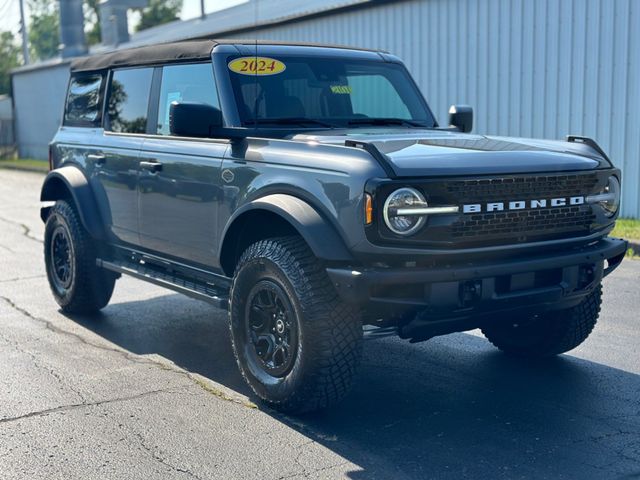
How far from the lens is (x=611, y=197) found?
4.97 meters

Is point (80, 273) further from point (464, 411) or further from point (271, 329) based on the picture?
point (464, 411)

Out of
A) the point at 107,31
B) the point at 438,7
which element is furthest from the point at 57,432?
the point at 107,31

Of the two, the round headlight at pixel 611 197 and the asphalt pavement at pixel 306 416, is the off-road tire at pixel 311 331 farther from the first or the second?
the round headlight at pixel 611 197

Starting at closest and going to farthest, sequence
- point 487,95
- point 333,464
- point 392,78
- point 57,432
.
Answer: point 333,464
point 57,432
point 392,78
point 487,95

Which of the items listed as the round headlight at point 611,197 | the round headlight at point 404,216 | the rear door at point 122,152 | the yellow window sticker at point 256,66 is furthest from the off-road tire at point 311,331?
the rear door at point 122,152

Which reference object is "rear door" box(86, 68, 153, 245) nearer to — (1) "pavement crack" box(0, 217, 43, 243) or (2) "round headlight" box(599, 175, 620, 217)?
(2) "round headlight" box(599, 175, 620, 217)

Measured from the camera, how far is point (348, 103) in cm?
588

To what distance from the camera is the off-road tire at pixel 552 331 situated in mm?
5371

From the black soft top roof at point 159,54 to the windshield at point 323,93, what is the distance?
21 centimetres

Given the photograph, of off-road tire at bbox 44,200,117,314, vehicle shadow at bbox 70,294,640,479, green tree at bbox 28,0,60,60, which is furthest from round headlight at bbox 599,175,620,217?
green tree at bbox 28,0,60,60

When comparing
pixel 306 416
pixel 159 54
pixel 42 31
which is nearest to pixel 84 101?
pixel 159 54

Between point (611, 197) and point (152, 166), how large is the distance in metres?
2.87

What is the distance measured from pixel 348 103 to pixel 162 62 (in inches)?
53.7

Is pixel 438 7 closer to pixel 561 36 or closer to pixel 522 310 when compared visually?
pixel 561 36
